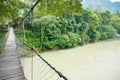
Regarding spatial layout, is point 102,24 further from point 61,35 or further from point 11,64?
point 11,64

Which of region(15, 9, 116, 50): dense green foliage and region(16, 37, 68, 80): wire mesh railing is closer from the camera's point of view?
region(16, 37, 68, 80): wire mesh railing

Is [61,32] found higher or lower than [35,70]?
higher

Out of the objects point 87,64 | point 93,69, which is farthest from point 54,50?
point 93,69

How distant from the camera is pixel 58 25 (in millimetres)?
18625

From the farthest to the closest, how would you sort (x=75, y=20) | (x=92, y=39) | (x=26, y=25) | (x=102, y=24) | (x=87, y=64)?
(x=102, y=24) < (x=92, y=39) < (x=75, y=20) < (x=26, y=25) < (x=87, y=64)

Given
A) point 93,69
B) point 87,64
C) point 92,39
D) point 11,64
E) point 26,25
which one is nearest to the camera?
point 11,64

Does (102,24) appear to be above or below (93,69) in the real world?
above

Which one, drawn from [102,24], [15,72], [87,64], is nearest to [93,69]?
[87,64]

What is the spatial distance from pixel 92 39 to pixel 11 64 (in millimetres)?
19979

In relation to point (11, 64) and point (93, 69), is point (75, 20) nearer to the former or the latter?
point (93, 69)

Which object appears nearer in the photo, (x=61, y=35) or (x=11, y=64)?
(x=11, y=64)

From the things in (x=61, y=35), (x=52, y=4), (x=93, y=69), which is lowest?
(x=93, y=69)

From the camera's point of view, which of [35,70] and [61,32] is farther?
[61,32]

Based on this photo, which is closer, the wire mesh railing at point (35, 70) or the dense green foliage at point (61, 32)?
the wire mesh railing at point (35, 70)
